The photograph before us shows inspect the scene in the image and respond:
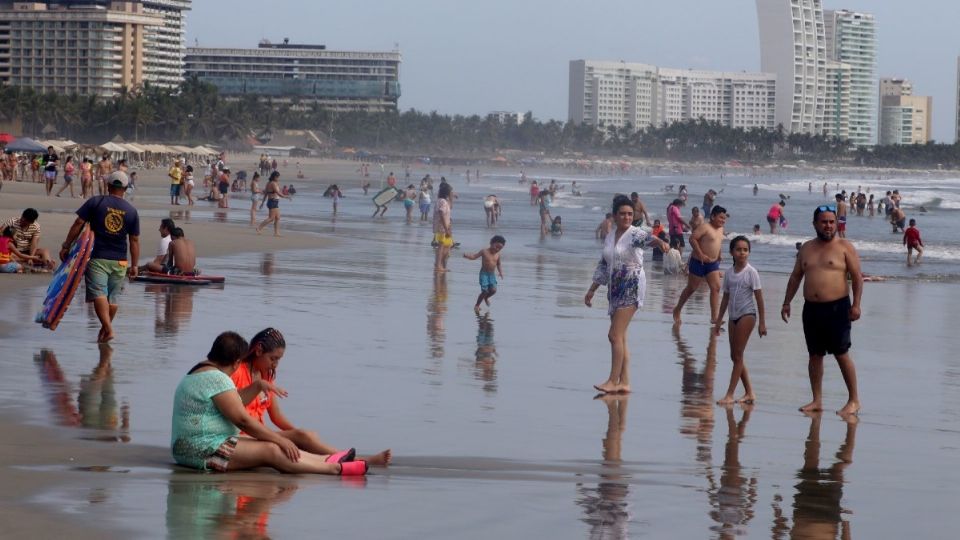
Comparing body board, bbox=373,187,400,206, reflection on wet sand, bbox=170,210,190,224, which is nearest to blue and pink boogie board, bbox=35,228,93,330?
reflection on wet sand, bbox=170,210,190,224

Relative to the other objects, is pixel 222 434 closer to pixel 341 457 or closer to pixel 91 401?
pixel 341 457

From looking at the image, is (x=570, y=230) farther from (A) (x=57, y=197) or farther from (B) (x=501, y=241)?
(B) (x=501, y=241)

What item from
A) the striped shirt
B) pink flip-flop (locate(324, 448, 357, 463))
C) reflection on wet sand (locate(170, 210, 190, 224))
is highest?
the striped shirt

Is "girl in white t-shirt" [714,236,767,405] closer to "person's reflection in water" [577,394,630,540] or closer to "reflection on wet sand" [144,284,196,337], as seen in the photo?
"person's reflection in water" [577,394,630,540]

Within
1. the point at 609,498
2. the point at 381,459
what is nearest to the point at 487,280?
the point at 381,459

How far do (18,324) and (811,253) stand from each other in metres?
6.85

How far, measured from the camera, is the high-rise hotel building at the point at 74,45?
186250mm

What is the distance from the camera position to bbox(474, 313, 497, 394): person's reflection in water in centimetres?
1035

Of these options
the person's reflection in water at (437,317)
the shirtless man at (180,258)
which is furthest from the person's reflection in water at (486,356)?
the shirtless man at (180,258)

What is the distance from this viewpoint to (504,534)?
18.9 ft

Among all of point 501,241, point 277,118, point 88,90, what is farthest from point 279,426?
point 88,90

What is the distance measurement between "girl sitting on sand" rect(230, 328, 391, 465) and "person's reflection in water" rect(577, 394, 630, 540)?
1116 mm

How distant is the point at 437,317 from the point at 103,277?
4486 mm

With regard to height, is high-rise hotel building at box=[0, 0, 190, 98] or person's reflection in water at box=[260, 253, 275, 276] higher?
high-rise hotel building at box=[0, 0, 190, 98]
